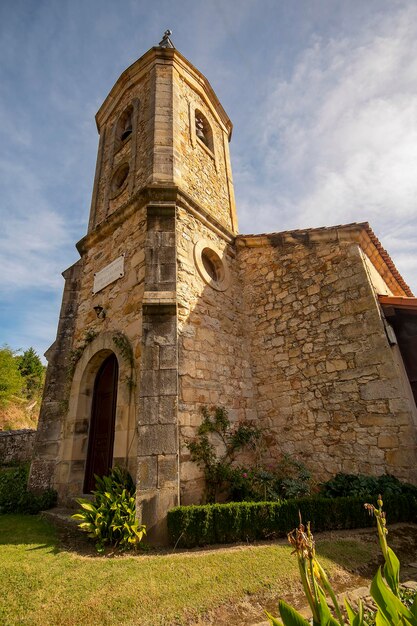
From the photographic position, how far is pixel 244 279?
8750mm

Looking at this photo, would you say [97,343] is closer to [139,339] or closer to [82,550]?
[139,339]

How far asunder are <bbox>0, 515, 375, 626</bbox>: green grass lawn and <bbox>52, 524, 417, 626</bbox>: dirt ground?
0.07 metres

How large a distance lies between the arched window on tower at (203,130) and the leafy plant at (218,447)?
876 cm

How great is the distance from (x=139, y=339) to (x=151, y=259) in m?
1.61

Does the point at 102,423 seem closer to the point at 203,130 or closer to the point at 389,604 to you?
the point at 389,604

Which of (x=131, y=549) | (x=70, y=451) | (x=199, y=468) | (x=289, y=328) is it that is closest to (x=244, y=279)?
(x=289, y=328)

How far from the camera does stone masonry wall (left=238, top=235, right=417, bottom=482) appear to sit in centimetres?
576

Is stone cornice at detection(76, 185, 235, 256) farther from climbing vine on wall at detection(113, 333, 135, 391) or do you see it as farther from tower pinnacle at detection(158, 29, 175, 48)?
tower pinnacle at detection(158, 29, 175, 48)

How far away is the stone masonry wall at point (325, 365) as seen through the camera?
5.76 metres

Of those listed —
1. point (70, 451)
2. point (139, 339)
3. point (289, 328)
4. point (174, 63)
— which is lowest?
point (70, 451)

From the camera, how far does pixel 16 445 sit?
14203mm

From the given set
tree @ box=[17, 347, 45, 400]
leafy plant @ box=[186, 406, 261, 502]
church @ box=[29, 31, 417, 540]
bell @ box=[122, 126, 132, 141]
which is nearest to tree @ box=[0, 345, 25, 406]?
tree @ box=[17, 347, 45, 400]

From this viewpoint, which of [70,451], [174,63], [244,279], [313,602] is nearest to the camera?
[313,602]

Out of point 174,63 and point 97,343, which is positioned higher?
point 174,63
